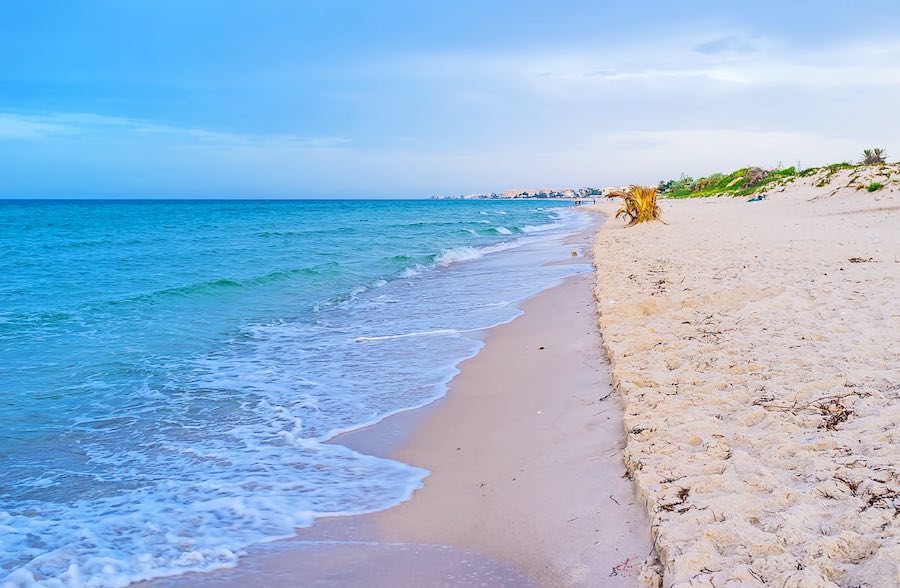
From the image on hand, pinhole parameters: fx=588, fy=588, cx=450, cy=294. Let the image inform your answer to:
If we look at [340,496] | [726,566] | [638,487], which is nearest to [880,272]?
[638,487]

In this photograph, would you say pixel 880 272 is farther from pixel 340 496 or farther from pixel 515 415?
pixel 340 496

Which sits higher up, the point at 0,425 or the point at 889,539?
the point at 889,539

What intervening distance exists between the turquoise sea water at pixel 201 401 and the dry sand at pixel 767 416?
5.83 feet

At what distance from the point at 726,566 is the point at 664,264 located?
887 centimetres

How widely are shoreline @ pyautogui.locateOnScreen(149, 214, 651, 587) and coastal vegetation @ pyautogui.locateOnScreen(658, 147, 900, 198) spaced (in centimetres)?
2053

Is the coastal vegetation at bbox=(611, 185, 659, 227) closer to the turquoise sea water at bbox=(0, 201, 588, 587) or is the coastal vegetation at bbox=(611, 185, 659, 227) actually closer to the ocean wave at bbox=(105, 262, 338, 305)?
the turquoise sea water at bbox=(0, 201, 588, 587)

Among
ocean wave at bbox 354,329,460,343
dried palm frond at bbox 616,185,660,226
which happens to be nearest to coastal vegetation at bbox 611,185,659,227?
dried palm frond at bbox 616,185,660,226

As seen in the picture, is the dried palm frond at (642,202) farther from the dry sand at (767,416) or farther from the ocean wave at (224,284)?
the dry sand at (767,416)

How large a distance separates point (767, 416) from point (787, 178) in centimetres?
3318

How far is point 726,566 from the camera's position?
241cm

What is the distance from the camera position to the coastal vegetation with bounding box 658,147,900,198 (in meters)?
21.4

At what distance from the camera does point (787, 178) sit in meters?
31.8

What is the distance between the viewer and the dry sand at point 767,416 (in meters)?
2.43

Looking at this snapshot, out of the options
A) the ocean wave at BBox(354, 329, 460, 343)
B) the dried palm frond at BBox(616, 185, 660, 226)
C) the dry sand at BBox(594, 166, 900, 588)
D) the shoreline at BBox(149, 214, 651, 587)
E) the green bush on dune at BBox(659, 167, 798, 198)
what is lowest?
the shoreline at BBox(149, 214, 651, 587)
